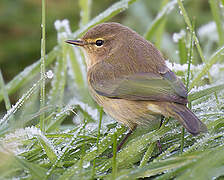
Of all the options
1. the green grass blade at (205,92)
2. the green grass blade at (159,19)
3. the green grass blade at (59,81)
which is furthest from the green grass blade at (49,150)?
the green grass blade at (159,19)

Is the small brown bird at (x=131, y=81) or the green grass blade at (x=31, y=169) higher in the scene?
the small brown bird at (x=131, y=81)

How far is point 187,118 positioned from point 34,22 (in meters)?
4.54

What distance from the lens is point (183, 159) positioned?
6.98 feet

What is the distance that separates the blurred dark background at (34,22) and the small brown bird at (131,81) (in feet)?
8.85

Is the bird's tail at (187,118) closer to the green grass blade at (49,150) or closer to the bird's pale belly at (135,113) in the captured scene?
the bird's pale belly at (135,113)

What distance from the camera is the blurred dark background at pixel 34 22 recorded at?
20.1 feet

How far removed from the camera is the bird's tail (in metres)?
2.32

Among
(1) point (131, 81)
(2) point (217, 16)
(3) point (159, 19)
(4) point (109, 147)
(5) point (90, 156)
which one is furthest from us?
(3) point (159, 19)

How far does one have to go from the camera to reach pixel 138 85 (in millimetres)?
2904

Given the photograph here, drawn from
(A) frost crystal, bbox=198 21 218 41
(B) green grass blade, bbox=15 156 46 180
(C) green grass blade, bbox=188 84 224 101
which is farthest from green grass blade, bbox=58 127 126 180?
→ (A) frost crystal, bbox=198 21 218 41

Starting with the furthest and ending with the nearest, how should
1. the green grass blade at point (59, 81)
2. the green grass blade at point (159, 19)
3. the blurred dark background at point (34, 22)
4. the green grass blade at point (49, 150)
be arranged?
the blurred dark background at point (34, 22)
the green grass blade at point (159, 19)
the green grass blade at point (59, 81)
the green grass blade at point (49, 150)

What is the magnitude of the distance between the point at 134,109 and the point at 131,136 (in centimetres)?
18

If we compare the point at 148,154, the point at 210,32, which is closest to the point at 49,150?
the point at 148,154

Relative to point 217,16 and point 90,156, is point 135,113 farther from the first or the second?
point 217,16
